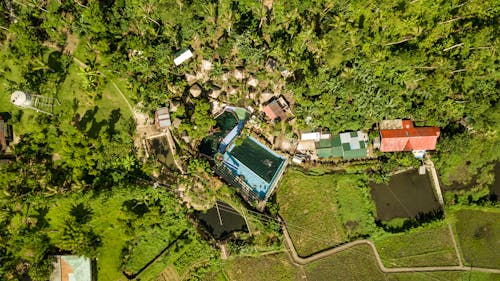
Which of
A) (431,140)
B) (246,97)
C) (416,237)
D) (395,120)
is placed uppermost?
(246,97)

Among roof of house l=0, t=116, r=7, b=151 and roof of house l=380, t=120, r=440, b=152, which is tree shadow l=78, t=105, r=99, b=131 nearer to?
roof of house l=0, t=116, r=7, b=151

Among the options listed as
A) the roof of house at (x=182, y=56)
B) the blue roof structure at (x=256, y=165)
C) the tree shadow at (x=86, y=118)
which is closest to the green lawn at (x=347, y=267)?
the blue roof structure at (x=256, y=165)

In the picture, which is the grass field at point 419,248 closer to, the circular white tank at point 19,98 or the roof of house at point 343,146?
the roof of house at point 343,146

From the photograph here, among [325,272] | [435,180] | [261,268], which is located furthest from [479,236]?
[261,268]

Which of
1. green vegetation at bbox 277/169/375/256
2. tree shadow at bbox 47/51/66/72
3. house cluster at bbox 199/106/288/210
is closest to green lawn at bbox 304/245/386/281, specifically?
green vegetation at bbox 277/169/375/256

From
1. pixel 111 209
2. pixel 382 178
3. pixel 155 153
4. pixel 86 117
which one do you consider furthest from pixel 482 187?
pixel 86 117

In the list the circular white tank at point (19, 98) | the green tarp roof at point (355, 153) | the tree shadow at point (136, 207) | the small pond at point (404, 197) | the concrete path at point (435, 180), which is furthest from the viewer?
the green tarp roof at point (355, 153)

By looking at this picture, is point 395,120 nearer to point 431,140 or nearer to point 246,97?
point 431,140
